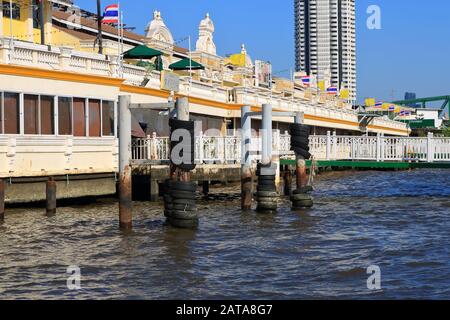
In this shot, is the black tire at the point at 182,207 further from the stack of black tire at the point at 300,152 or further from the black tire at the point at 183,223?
the stack of black tire at the point at 300,152

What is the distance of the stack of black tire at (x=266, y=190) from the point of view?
23.0 meters

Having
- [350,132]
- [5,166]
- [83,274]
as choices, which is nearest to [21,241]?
[83,274]

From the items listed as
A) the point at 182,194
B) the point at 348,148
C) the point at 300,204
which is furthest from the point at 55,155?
the point at 348,148

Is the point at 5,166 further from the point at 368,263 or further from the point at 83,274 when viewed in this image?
the point at 368,263

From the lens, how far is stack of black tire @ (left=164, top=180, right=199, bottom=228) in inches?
748

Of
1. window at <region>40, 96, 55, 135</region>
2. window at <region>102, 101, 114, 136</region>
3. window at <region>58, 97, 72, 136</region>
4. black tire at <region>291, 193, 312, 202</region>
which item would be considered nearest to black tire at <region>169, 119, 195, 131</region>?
black tire at <region>291, 193, 312, 202</region>

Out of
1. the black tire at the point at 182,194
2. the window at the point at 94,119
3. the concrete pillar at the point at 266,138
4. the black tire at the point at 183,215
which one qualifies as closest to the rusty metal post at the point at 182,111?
the black tire at the point at 182,194

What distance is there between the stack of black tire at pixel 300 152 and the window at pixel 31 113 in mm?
8168

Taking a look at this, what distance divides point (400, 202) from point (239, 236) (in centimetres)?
1027

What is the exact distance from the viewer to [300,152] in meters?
24.7

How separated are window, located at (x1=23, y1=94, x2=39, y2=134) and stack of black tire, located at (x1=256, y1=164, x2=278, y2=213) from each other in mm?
7194

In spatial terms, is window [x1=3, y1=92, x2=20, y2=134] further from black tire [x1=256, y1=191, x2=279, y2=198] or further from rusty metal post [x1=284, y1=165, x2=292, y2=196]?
rusty metal post [x1=284, y1=165, x2=292, y2=196]

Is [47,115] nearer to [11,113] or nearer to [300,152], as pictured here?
[11,113]

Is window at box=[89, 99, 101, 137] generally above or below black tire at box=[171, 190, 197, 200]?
above
